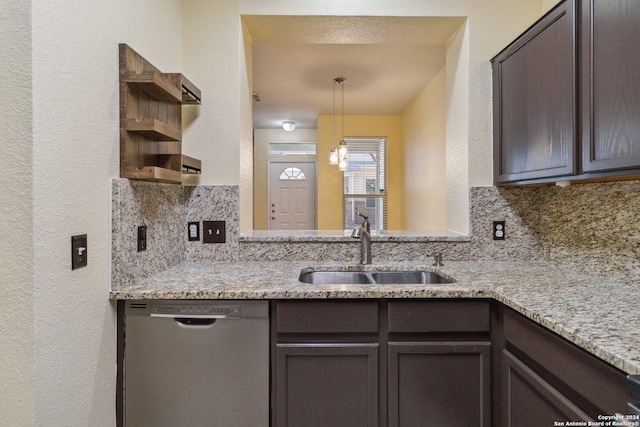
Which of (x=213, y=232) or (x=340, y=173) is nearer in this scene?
(x=213, y=232)

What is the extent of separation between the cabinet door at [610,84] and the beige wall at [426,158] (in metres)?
2.06

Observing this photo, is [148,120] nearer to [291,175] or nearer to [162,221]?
[162,221]

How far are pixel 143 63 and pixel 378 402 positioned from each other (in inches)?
66.1

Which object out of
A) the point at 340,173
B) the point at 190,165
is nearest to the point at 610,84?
the point at 190,165

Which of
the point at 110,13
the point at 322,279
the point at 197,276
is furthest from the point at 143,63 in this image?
the point at 322,279

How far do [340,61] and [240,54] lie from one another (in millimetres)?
1670

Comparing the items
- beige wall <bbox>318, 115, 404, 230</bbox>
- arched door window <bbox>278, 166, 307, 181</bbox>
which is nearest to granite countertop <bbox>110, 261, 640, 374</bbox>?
beige wall <bbox>318, 115, 404, 230</bbox>

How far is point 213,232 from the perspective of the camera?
2102 mm

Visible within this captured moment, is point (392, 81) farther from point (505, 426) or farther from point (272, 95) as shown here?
point (505, 426)

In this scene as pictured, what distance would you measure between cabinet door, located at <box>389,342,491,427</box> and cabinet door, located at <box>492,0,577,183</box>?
32.4 inches

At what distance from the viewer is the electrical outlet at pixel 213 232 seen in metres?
2.10

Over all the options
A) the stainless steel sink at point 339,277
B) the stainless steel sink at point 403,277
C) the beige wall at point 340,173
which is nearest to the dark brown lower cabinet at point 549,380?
the stainless steel sink at point 403,277

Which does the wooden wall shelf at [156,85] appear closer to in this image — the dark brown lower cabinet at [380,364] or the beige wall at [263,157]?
the dark brown lower cabinet at [380,364]

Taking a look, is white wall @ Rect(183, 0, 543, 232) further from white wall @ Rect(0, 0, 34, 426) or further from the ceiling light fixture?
the ceiling light fixture
